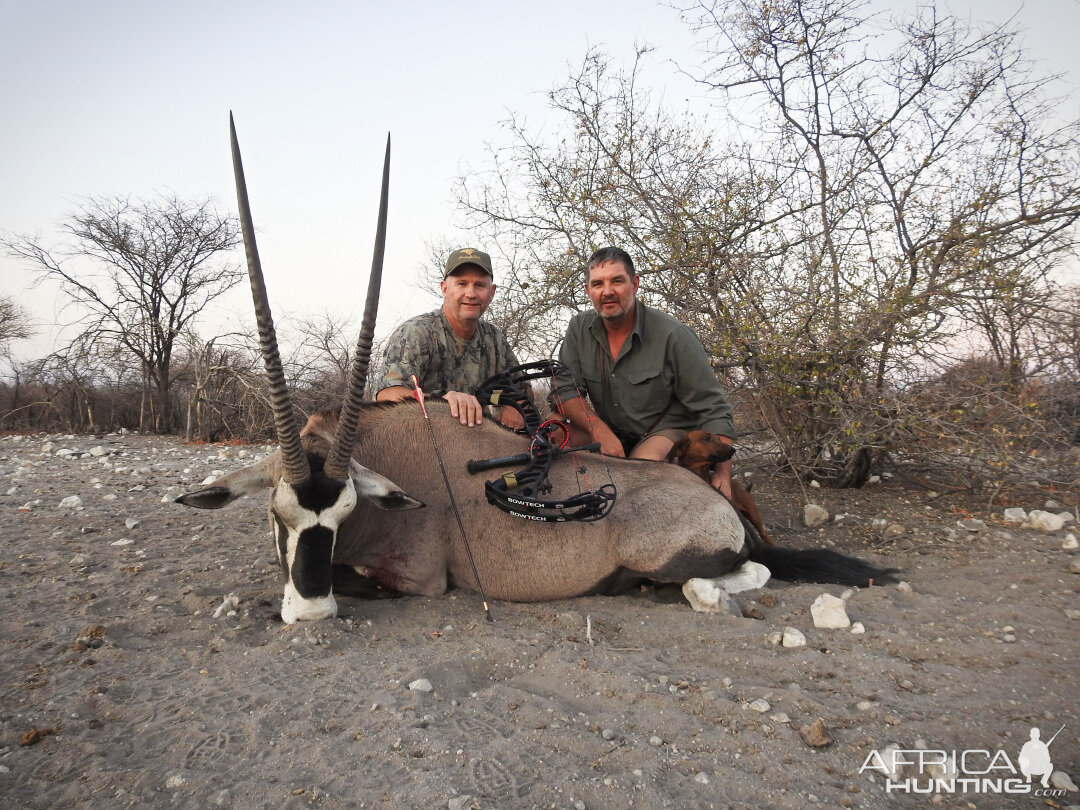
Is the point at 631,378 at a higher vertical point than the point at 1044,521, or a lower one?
higher

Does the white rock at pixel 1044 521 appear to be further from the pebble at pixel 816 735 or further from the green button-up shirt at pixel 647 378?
the pebble at pixel 816 735

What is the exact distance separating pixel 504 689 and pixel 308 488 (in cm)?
145

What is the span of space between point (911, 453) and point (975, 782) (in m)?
4.32

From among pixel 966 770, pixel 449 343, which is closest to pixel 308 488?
pixel 449 343

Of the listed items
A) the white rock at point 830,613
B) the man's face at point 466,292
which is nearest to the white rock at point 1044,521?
the white rock at point 830,613

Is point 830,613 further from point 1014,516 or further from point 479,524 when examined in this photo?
point 1014,516

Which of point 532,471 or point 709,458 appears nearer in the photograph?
point 532,471

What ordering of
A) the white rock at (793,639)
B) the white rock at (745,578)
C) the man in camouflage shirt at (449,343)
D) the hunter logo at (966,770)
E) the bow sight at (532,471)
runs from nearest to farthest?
the hunter logo at (966,770) < the white rock at (793,639) < the bow sight at (532,471) < the white rock at (745,578) < the man in camouflage shirt at (449,343)

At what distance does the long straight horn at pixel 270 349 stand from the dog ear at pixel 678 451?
2679mm

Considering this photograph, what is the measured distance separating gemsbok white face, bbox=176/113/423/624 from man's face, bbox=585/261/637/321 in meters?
2.22

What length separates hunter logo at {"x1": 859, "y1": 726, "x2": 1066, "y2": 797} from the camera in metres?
2.08

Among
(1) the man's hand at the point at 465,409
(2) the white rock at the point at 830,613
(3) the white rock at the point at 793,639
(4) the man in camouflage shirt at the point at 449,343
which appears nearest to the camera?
(3) the white rock at the point at 793,639

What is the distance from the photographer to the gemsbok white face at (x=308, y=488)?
321cm

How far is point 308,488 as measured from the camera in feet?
11.3
